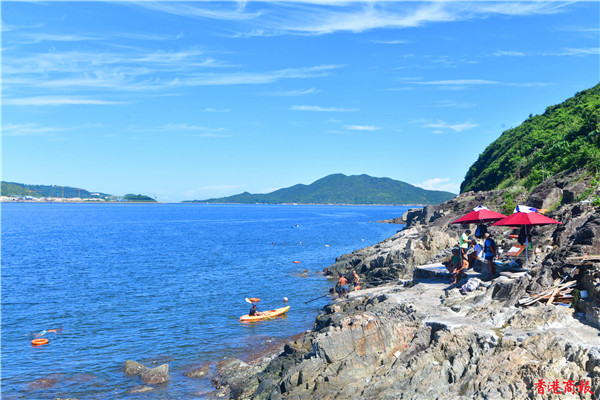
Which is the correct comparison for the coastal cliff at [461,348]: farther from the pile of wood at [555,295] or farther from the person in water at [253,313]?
the person in water at [253,313]

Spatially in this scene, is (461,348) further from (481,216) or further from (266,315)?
(266,315)

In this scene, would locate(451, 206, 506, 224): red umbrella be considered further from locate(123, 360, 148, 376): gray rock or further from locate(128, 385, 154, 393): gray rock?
locate(123, 360, 148, 376): gray rock

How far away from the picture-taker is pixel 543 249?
827 inches

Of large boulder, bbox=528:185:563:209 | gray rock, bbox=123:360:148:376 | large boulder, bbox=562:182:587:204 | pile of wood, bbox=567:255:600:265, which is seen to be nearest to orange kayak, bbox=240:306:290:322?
gray rock, bbox=123:360:148:376

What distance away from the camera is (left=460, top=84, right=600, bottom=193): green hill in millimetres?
39344

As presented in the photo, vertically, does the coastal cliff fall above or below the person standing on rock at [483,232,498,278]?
below

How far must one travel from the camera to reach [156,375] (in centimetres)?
2014

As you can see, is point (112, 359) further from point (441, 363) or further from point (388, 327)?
point (441, 363)

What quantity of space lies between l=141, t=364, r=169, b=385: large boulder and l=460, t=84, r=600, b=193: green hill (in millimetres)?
30650

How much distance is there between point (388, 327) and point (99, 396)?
1264 cm

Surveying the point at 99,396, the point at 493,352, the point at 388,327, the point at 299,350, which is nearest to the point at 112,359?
the point at 99,396

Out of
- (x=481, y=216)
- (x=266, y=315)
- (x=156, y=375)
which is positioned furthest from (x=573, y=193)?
(x=156, y=375)

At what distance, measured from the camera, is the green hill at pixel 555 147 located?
3934 cm

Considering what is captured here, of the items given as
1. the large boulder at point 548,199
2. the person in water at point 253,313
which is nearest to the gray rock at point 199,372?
the person in water at point 253,313
